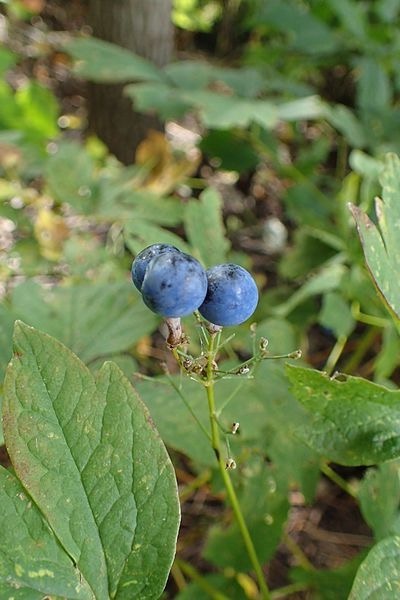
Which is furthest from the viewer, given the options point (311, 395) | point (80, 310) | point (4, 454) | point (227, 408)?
point (4, 454)

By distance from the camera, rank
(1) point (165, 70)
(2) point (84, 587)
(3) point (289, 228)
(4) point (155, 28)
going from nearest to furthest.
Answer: (2) point (84, 587)
(1) point (165, 70)
(4) point (155, 28)
(3) point (289, 228)

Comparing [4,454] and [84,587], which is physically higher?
[84,587]

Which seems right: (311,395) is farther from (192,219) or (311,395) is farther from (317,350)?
(317,350)

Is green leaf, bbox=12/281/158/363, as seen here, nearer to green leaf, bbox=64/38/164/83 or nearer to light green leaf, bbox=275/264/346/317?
light green leaf, bbox=275/264/346/317

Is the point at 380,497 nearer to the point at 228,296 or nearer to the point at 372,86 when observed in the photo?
the point at 228,296

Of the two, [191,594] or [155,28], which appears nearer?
[191,594]

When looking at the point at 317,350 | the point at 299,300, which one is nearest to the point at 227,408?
the point at 299,300

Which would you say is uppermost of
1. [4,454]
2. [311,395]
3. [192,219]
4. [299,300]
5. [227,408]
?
[311,395]
